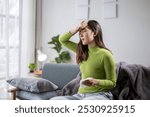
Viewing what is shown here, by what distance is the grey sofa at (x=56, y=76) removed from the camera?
180cm

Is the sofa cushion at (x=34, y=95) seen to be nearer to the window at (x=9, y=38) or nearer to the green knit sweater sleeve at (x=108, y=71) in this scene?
the green knit sweater sleeve at (x=108, y=71)

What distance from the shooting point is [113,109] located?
100 cm

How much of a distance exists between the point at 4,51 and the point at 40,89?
1.08 metres

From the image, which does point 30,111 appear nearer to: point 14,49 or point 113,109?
point 113,109

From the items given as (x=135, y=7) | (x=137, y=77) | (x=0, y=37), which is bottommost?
(x=137, y=77)

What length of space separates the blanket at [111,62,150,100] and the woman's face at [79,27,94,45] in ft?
1.56

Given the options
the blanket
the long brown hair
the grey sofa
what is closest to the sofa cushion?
the grey sofa

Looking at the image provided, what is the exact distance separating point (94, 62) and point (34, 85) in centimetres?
64

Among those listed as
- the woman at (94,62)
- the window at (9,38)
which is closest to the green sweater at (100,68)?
the woman at (94,62)

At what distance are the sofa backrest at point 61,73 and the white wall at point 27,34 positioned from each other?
1052 millimetres

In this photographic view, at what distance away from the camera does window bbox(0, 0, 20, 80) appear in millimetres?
2607

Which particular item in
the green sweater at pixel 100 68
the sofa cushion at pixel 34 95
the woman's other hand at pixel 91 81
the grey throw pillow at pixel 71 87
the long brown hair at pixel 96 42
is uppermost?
the long brown hair at pixel 96 42

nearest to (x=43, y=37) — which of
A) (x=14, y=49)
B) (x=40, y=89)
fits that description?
(x=14, y=49)

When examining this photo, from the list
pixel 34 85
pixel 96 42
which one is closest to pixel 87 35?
pixel 96 42
